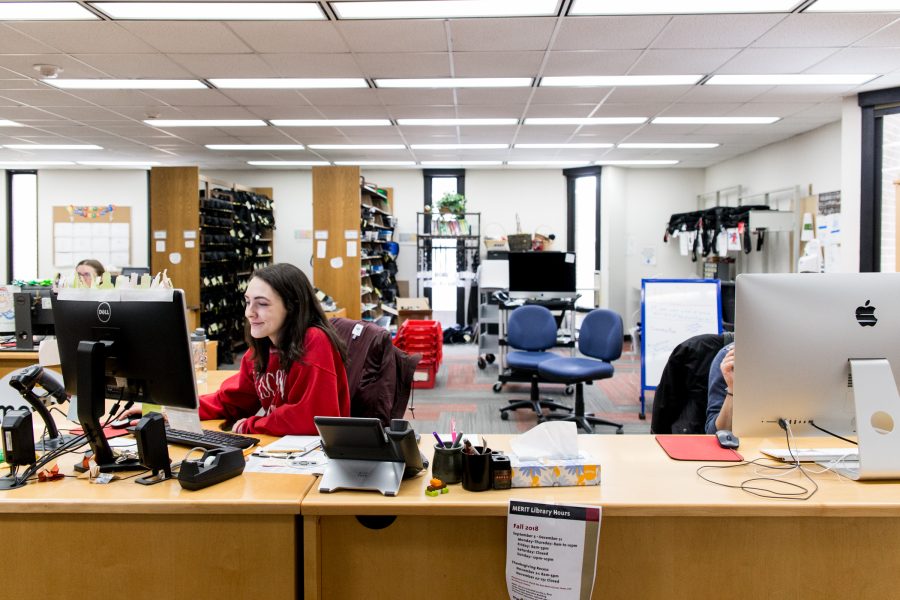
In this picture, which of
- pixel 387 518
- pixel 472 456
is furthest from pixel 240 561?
pixel 472 456

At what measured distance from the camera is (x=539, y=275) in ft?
23.8

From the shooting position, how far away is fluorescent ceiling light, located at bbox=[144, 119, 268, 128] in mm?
7195

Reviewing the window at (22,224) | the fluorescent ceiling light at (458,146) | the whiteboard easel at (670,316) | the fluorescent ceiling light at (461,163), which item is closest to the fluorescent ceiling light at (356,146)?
the fluorescent ceiling light at (458,146)

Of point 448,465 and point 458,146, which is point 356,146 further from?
point 448,465

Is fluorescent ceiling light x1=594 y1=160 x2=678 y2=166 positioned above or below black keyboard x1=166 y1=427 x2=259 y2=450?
above

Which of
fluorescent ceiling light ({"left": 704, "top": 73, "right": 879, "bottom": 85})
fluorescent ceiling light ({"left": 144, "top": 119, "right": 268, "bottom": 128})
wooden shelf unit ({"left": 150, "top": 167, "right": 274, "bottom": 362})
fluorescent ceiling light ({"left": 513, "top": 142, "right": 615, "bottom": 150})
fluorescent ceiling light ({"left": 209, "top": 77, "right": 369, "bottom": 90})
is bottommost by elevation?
wooden shelf unit ({"left": 150, "top": 167, "right": 274, "bottom": 362})

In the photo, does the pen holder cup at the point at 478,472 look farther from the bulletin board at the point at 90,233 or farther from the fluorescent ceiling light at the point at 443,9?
the bulletin board at the point at 90,233

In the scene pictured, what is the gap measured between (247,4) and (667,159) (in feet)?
24.9

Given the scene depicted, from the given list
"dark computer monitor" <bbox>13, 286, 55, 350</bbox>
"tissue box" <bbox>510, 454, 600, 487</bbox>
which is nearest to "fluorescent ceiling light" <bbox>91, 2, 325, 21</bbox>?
"dark computer monitor" <bbox>13, 286, 55, 350</bbox>

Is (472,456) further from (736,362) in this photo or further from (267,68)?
(267,68)

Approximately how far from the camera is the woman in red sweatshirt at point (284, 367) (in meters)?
2.15

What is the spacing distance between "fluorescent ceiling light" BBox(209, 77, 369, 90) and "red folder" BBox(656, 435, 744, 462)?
4.37 meters

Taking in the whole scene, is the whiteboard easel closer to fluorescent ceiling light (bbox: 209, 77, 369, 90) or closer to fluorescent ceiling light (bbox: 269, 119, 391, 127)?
fluorescent ceiling light (bbox: 209, 77, 369, 90)

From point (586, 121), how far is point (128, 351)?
623cm
